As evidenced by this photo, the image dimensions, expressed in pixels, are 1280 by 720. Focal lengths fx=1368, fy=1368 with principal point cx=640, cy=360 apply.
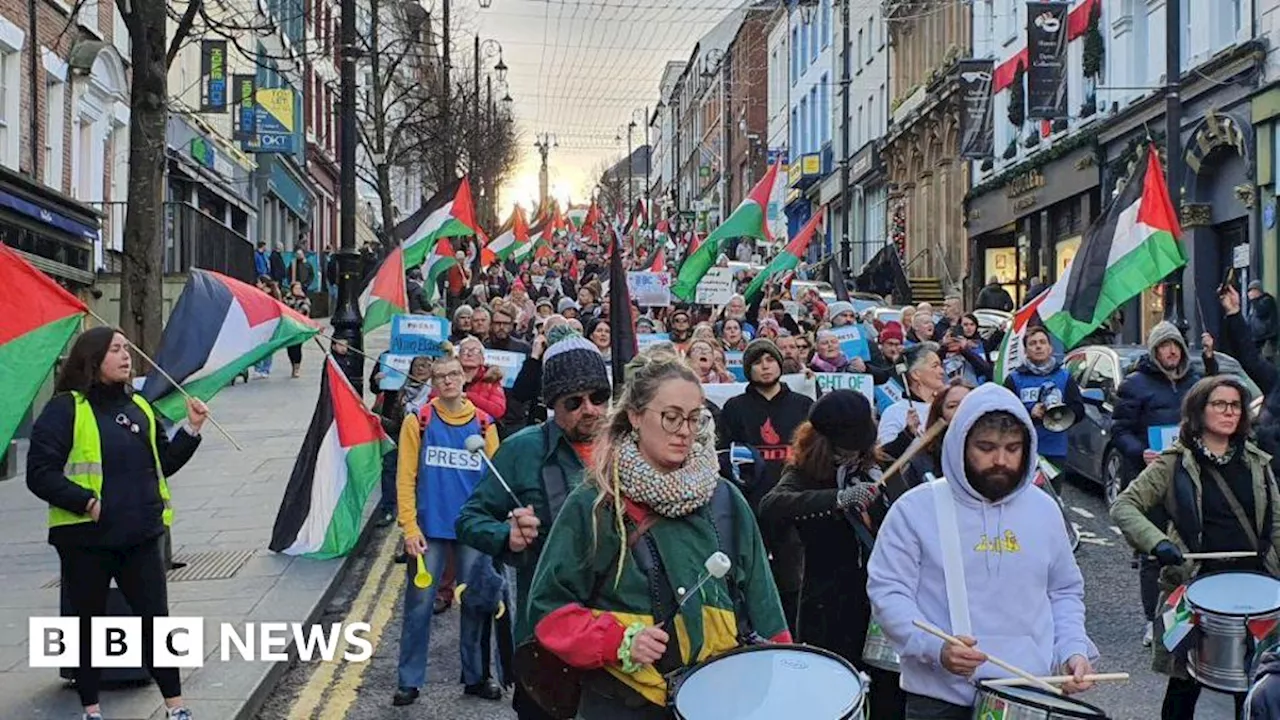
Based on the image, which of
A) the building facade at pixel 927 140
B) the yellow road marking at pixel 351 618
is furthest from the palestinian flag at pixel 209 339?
the building facade at pixel 927 140

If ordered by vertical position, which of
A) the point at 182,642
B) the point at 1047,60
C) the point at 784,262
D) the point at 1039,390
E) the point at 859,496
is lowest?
the point at 182,642

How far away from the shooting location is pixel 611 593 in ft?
11.3

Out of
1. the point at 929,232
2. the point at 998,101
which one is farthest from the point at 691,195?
the point at 998,101

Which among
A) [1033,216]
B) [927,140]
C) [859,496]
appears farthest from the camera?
[927,140]

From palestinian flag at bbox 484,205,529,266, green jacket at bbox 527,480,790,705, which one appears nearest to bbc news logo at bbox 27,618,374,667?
green jacket at bbox 527,480,790,705

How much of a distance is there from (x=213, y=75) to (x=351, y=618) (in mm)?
21860

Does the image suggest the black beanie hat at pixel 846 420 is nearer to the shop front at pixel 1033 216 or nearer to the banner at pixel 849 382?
the banner at pixel 849 382

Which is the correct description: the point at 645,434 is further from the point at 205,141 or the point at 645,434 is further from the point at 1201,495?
the point at 205,141

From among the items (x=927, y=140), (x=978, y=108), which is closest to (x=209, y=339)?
(x=978, y=108)

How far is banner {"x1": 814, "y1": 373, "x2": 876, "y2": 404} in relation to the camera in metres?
9.25

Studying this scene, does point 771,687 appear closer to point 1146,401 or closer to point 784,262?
point 1146,401

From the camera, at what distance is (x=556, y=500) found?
4.33 m

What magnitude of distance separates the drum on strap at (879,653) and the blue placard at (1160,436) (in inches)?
156

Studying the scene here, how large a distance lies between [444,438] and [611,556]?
3.74 meters
